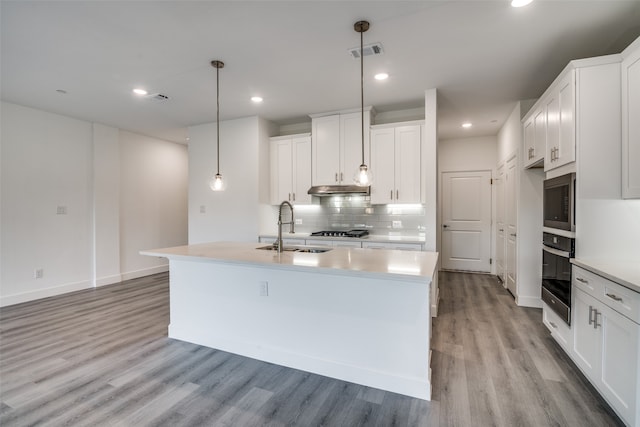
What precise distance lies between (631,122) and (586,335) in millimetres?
1531

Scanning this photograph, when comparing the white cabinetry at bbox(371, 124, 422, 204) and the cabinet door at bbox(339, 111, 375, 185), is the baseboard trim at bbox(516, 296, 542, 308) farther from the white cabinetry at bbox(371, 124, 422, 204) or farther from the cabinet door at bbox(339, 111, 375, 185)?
the cabinet door at bbox(339, 111, 375, 185)

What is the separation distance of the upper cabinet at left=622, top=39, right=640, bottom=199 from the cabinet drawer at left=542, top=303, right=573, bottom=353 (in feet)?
3.80

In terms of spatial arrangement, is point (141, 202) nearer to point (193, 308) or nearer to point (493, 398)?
point (193, 308)

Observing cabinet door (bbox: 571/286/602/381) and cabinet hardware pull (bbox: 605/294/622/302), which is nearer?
cabinet hardware pull (bbox: 605/294/622/302)

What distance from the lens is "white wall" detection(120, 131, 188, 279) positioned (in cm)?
556

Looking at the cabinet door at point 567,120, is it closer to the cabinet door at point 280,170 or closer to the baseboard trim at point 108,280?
the cabinet door at point 280,170

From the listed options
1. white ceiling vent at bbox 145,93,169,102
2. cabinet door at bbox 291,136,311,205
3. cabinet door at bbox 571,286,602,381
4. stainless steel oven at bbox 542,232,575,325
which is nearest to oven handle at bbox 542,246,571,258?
stainless steel oven at bbox 542,232,575,325

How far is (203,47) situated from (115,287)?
421 cm

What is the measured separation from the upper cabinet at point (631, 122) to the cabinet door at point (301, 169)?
3398 millimetres

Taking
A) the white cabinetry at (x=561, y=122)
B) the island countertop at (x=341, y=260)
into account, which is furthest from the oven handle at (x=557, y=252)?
the island countertop at (x=341, y=260)

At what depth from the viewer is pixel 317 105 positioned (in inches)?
167

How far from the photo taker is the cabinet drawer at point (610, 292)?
166 centimetres

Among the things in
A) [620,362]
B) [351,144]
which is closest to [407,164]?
[351,144]

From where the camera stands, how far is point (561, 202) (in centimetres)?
263
